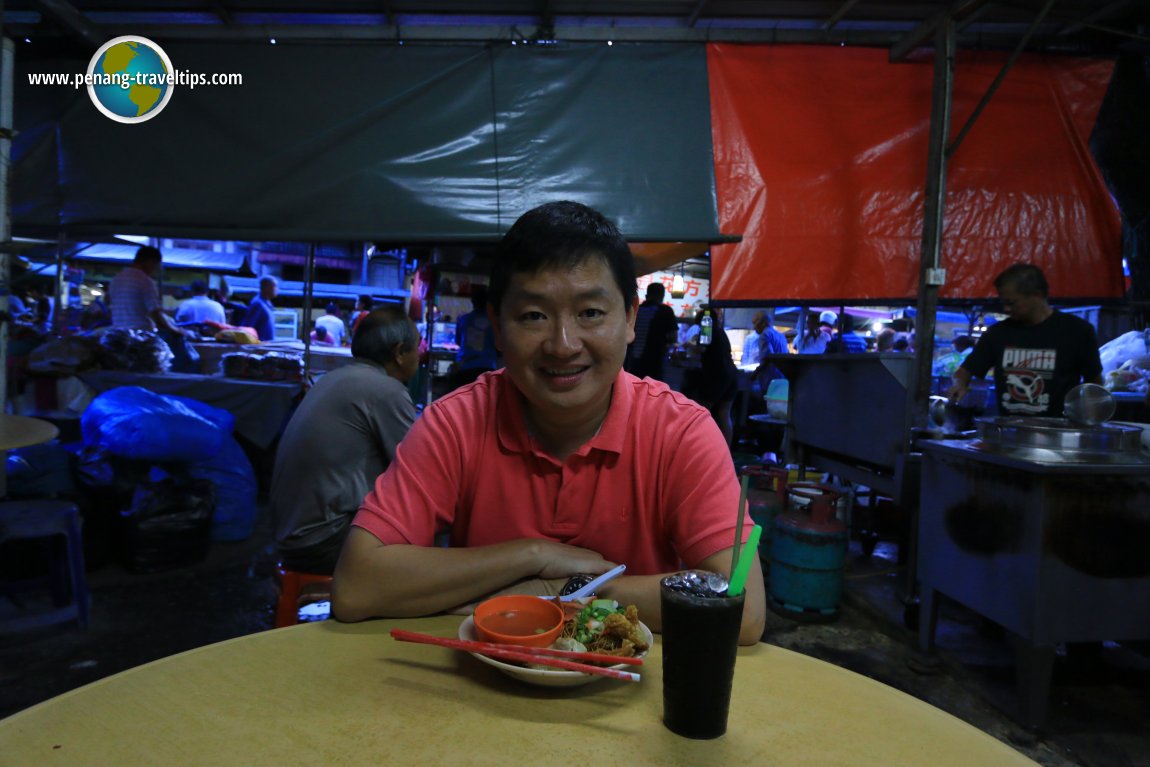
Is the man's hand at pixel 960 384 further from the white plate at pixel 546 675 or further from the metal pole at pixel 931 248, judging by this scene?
the white plate at pixel 546 675

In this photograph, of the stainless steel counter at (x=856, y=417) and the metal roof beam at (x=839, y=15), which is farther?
the metal roof beam at (x=839, y=15)

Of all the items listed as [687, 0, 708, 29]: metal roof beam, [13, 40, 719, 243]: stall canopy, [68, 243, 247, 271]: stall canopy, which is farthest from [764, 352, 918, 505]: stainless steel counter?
[68, 243, 247, 271]: stall canopy

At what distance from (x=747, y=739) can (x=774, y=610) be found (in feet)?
12.0

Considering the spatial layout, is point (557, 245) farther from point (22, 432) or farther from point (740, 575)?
point (22, 432)

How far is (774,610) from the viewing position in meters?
4.35

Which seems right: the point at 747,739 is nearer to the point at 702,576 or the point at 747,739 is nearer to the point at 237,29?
the point at 702,576

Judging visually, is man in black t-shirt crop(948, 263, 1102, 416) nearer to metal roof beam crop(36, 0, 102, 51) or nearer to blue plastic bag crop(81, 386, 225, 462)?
blue plastic bag crop(81, 386, 225, 462)

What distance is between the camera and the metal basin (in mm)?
2990

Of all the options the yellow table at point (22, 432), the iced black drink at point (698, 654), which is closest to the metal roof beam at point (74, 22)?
the yellow table at point (22, 432)

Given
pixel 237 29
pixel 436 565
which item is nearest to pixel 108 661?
pixel 436 565

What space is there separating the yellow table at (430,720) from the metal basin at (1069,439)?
2.47 metres

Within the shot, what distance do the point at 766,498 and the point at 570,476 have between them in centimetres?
356

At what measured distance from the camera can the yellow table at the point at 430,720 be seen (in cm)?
94

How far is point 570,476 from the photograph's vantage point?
5.65 feet
